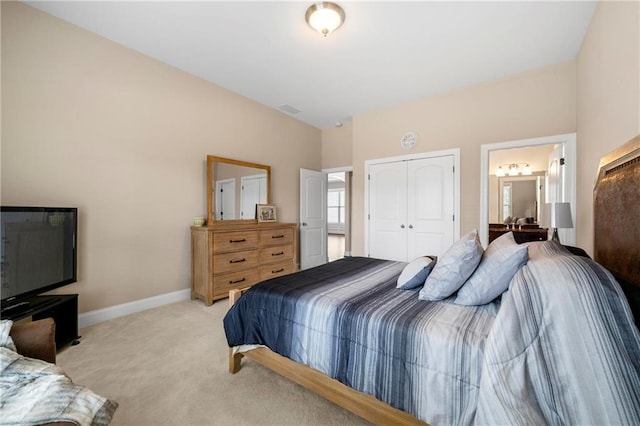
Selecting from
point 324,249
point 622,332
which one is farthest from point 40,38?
point 324,249

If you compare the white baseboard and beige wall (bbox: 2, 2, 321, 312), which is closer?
beige wall (bbox: 2, 2, 321, 312)

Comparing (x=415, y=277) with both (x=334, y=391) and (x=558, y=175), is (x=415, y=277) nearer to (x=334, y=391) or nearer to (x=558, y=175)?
(x=334, y=391)

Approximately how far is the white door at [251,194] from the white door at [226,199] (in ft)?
0.52

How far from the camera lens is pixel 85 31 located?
250 cm

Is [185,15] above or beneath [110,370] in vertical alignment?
above

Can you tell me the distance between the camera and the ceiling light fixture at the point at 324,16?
2.12 metres

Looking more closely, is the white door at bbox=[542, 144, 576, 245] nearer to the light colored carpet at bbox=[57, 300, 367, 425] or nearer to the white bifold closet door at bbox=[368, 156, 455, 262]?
the white bifold closet door at bbox=[368, 156, 455, 262]

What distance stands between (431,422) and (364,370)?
32cm

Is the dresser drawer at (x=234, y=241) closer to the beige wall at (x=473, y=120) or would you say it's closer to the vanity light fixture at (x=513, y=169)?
the beige wall at (x=473, y=120)

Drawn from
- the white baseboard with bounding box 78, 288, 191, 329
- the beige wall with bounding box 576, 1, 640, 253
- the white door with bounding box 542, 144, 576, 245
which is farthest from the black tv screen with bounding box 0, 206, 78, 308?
the white door with bounding box 542, 144, 576, 245

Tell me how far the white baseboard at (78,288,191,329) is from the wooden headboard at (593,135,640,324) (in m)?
3.66

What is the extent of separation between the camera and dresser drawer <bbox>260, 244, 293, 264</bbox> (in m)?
3.67

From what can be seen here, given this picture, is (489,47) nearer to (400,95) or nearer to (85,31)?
(400,95)

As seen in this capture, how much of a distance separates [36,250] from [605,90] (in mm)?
4461
